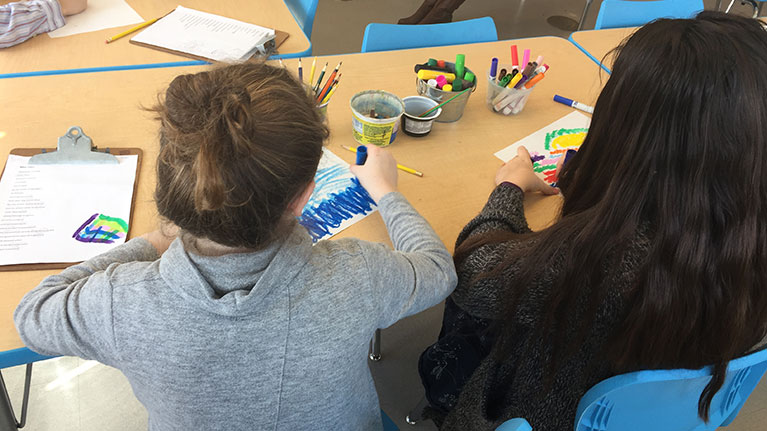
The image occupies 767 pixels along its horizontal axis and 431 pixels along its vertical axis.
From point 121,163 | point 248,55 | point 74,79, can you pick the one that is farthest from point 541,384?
point 74,79

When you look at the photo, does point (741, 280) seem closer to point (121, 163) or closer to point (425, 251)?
point (425, 251)

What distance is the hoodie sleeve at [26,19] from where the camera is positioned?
1336 millimetres

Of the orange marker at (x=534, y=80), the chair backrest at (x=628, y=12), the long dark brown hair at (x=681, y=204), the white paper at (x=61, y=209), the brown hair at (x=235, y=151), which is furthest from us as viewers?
the chair backrest at (x=628, y=12)

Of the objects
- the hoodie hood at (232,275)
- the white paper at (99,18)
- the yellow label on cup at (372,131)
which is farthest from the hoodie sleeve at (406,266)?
the white paper at (99,18)

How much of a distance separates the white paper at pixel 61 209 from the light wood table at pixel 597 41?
1.35 metres

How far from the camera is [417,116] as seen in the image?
124 centimetres

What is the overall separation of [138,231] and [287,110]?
49 cm

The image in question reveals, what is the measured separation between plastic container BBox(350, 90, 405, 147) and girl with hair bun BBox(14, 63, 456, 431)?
1.54 ft

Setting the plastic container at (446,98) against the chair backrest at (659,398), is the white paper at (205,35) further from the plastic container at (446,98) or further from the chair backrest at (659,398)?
the chair backrest at (659,398)

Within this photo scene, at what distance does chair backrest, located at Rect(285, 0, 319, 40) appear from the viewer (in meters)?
1.76

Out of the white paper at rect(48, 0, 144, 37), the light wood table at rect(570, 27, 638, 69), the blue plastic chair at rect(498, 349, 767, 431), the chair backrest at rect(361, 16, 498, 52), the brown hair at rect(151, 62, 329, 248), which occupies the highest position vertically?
the brown hair at rect(151, 62, 329, 248)

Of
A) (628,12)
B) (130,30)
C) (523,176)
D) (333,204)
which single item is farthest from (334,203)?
(628,12)

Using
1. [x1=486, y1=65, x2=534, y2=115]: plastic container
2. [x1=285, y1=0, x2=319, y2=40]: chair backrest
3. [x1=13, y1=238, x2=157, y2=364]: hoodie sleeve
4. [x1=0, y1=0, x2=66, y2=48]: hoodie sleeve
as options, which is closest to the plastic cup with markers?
[x1=486, y1=65, x2=534, y2=115]: plastic container

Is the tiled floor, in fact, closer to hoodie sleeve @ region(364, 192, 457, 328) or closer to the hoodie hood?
hoodie sleeve @ region(364, 192, 457, 328)
